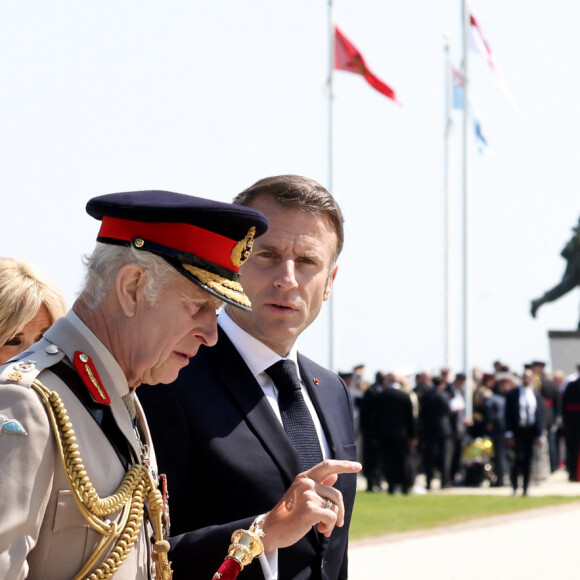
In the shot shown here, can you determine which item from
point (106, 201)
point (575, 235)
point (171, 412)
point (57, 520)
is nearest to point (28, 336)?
point (171, 412)

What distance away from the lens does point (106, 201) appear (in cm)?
249

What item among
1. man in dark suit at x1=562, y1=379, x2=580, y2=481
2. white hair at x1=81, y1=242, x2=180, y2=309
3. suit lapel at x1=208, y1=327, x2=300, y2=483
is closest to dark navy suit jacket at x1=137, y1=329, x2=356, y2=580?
suit lapel at x1=208, y1=327, x2=300, y2=483

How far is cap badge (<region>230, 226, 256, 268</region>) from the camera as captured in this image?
8.64ft

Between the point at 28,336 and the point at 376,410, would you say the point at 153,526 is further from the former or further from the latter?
the point at 376,410

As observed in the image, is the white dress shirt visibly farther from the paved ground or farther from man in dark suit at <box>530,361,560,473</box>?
man in dark suit at <box>530,361,560,473</box>

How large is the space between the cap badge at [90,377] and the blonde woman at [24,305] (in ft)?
4.51

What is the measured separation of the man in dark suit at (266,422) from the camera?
285 centimetres

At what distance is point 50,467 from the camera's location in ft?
7.21

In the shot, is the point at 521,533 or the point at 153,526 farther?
the point at 521,533

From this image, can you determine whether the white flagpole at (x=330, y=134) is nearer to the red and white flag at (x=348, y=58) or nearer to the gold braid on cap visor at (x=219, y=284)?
the red and white flag at (x=348, y=58)

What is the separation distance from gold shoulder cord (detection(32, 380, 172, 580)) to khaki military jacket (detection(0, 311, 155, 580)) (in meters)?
0.01

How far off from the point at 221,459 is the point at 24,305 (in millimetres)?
1021

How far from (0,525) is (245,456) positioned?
3.41ft

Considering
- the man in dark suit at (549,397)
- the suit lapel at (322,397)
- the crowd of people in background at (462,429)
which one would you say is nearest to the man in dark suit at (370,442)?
the crowd of people in background at (462,429)
